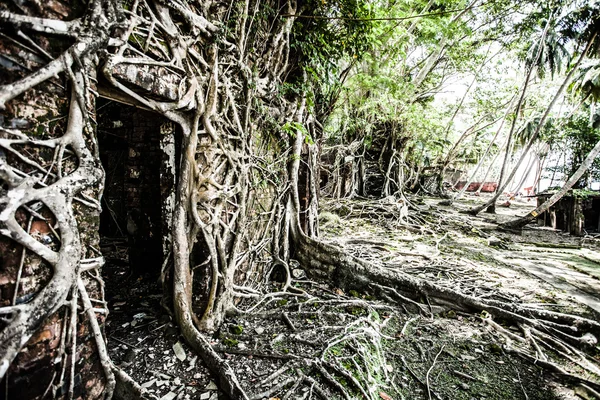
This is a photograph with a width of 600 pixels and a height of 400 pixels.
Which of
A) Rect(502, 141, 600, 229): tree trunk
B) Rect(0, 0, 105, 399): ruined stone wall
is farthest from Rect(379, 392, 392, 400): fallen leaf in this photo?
Rect(502, 141, 600, 229): tree trunk

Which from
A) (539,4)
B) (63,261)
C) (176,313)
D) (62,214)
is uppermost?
(539,4)

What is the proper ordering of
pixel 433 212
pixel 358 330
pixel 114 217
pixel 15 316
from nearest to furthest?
pixel 15 316, pixel 358 330, pixel 114 217, pixel 433 212

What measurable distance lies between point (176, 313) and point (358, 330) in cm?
183

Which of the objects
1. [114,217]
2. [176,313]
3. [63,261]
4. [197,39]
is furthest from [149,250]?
[197,39]

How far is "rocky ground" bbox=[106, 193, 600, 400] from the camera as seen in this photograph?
2.32m

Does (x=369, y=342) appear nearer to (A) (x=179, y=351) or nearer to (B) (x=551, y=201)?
(A) (x=179, y=351)

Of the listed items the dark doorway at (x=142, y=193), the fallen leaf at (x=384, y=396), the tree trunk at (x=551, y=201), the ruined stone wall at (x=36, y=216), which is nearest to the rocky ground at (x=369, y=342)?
the fallen leaf at (x=384, y=396)

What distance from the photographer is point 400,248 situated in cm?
586

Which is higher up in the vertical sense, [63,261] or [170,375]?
[63,261]

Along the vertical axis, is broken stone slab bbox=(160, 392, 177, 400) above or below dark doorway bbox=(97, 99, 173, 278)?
below

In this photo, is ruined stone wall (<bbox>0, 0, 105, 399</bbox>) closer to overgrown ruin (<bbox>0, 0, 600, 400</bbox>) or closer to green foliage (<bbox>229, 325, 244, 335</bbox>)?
overgrown ruin (<bbox>0, 0, 600, 400</bbox>)

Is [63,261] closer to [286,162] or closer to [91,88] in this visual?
[91,88]

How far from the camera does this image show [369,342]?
9.39 feet

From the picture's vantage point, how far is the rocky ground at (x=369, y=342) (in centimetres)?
232
